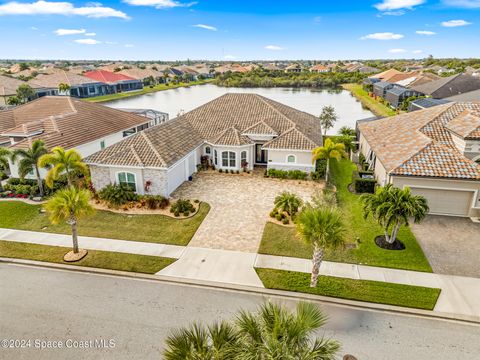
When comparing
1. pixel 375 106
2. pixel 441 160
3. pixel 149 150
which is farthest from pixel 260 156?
pixel 375 106

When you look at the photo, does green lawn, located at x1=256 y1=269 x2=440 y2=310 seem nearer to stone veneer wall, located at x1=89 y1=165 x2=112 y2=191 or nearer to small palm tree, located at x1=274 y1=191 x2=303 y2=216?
small palm tree, located at x1=274 y1=191 x2=303 y2=216

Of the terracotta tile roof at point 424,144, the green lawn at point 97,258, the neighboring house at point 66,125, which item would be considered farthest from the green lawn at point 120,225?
the terracotta tile roof at point 424,144

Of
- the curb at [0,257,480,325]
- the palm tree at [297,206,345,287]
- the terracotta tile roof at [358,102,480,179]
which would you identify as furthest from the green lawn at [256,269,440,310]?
the terracotta tile roof at [358,102,480,179]

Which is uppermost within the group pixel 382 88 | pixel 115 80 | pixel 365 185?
pixel 115 80

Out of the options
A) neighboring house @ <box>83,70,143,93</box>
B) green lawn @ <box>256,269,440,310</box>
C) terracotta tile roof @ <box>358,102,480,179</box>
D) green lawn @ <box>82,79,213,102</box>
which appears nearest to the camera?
green lawn @ <box>256,269,440,310</box>

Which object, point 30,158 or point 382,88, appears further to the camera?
point 382,88

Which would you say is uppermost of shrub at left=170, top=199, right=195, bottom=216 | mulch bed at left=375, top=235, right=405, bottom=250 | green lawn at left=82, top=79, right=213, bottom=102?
green lawn at left=82, top=79, right=213, bottom=102

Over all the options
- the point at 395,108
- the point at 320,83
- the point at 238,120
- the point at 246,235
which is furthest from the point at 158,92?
the point at 246,235

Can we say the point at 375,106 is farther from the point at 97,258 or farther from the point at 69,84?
the point at 69,84
